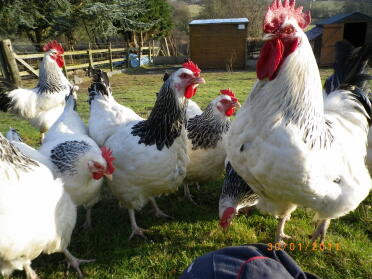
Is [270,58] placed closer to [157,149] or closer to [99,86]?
[157,149]

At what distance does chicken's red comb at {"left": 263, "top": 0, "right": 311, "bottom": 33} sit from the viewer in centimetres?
184

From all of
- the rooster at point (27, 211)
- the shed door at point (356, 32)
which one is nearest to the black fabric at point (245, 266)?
the rooster at point (27, 211)

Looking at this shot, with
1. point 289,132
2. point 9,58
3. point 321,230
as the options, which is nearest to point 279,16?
point 289,132

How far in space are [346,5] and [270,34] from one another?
3496 centimetres

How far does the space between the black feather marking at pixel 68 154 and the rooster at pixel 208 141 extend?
3.94ft

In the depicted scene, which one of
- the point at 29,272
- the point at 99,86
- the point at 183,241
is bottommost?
the point at 183,241

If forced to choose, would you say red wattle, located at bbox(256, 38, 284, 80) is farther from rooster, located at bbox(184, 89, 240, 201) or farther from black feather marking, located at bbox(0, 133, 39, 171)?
black feather marking, located at bbox(0, 133, 39, 171)

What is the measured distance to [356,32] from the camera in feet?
55.7

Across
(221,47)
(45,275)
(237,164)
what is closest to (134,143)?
(237,164)

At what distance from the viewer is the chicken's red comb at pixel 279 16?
1.84 meters

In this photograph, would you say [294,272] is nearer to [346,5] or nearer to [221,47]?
[221,47]

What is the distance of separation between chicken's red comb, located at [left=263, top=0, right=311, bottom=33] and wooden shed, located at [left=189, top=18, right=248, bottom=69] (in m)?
14.7

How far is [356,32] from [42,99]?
18.6 meters

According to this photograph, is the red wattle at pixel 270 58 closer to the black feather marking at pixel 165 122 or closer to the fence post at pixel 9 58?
the black feather marking at pixel 165 122
